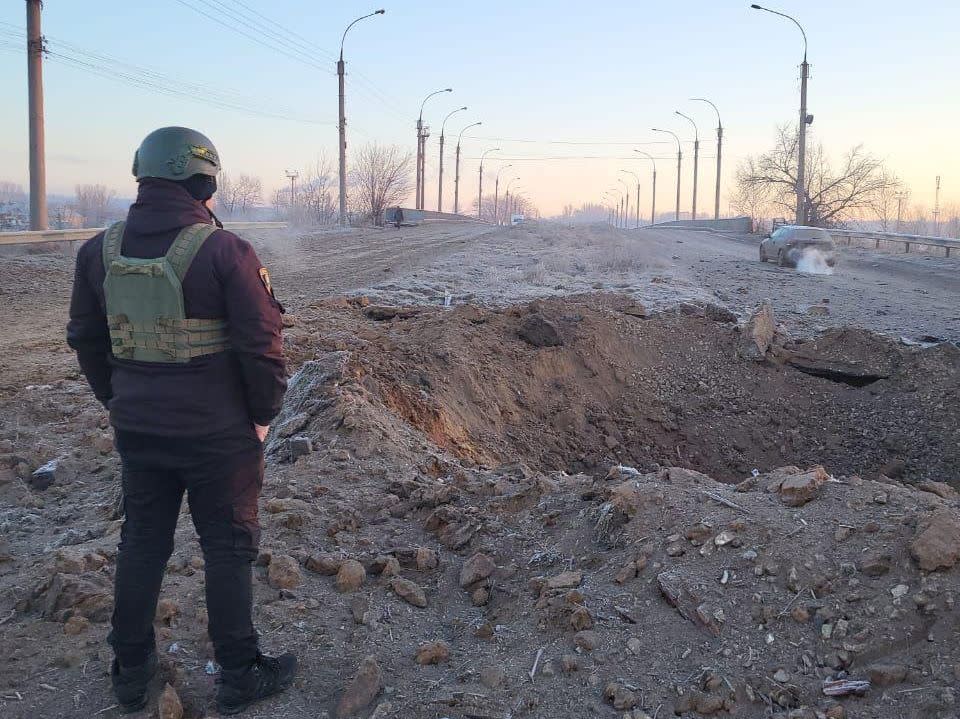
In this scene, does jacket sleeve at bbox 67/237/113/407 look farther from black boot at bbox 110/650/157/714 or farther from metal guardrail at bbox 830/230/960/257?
metal guardrail at bbox 830/230/960/257

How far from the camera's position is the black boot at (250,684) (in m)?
2.94

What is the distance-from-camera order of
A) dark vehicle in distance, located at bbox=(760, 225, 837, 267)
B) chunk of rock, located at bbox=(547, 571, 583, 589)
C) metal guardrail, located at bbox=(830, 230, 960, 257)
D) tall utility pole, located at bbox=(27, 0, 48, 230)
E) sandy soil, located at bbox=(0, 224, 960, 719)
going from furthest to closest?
metal guardrail, located at bbox=(830, 230, 960, 257)
dark vehicle in distance, located at bbox=(760, 225, 837, 267)
tall utility pole, located at bbox=(27, 0, 48, 230)
chunk of rock, located at bbox=(547, 571, 583, 589)
sandy soil, located at bbox=(0, 224, 960, 719)

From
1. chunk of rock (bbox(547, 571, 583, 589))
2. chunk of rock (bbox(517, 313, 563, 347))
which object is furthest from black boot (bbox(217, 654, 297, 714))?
chunk of rock (bbox(517, 313, 563, 347))

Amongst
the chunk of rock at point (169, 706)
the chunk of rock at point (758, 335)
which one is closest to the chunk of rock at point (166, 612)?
the chunk of rock at point (169, 706)

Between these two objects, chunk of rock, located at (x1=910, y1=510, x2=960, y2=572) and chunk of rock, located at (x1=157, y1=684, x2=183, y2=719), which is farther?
chunk of rock, located at (x1=910, y1=510, x2=960, y2=572)

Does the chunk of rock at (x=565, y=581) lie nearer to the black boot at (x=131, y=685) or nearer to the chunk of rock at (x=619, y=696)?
the chunk of rock at (x=619, y=696)

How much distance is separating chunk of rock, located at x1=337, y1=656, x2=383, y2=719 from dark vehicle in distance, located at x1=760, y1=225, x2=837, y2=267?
22860 millimetres

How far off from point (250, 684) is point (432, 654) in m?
0.69

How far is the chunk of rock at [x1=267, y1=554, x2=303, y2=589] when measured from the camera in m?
3.77

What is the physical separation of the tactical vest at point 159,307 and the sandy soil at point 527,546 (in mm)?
1170

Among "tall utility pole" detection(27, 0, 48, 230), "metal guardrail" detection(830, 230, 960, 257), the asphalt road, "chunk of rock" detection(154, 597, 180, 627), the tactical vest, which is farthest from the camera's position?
"metal guardrail" detection(830, 230, 960, 257)

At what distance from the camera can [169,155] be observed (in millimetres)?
2910

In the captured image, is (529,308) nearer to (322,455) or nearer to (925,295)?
(322,455)

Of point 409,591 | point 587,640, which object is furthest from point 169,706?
point 587,640
